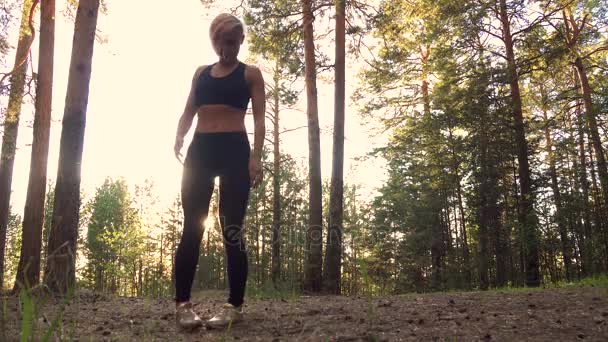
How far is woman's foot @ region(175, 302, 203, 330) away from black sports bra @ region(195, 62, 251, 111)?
1.47 meters

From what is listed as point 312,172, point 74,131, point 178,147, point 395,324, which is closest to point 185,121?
point 178,147

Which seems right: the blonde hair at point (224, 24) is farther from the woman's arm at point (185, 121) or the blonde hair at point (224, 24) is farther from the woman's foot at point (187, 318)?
the woman's foot at point (187, 318)

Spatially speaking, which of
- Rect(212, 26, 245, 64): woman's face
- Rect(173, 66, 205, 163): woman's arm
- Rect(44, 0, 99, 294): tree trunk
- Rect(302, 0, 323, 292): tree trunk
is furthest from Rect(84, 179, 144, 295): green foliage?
Rect(212, 26, 245, 64): woman's face

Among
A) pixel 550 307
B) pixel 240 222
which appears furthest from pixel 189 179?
pixel 550 307

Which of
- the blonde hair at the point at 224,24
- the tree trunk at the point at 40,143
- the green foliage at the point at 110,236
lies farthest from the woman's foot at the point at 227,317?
the green foliage at the point at 110,236

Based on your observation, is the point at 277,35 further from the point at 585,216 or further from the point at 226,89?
the point at 585,216

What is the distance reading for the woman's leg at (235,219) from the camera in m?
3.16

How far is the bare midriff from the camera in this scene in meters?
3.23

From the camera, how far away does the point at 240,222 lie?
3.17 meters

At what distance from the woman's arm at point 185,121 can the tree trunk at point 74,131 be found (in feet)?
9.82

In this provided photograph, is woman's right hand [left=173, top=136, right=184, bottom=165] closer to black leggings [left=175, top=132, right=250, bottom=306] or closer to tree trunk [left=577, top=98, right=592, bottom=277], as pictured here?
black leggings [left=175, top=132, right=250, bottom=306]

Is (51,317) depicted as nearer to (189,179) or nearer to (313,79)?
(189,179)

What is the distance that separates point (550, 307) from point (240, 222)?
2.74 metres

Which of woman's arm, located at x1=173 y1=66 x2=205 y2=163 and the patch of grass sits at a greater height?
woman's arm, located at x1=173 y1=66 x2=205 y2=163
